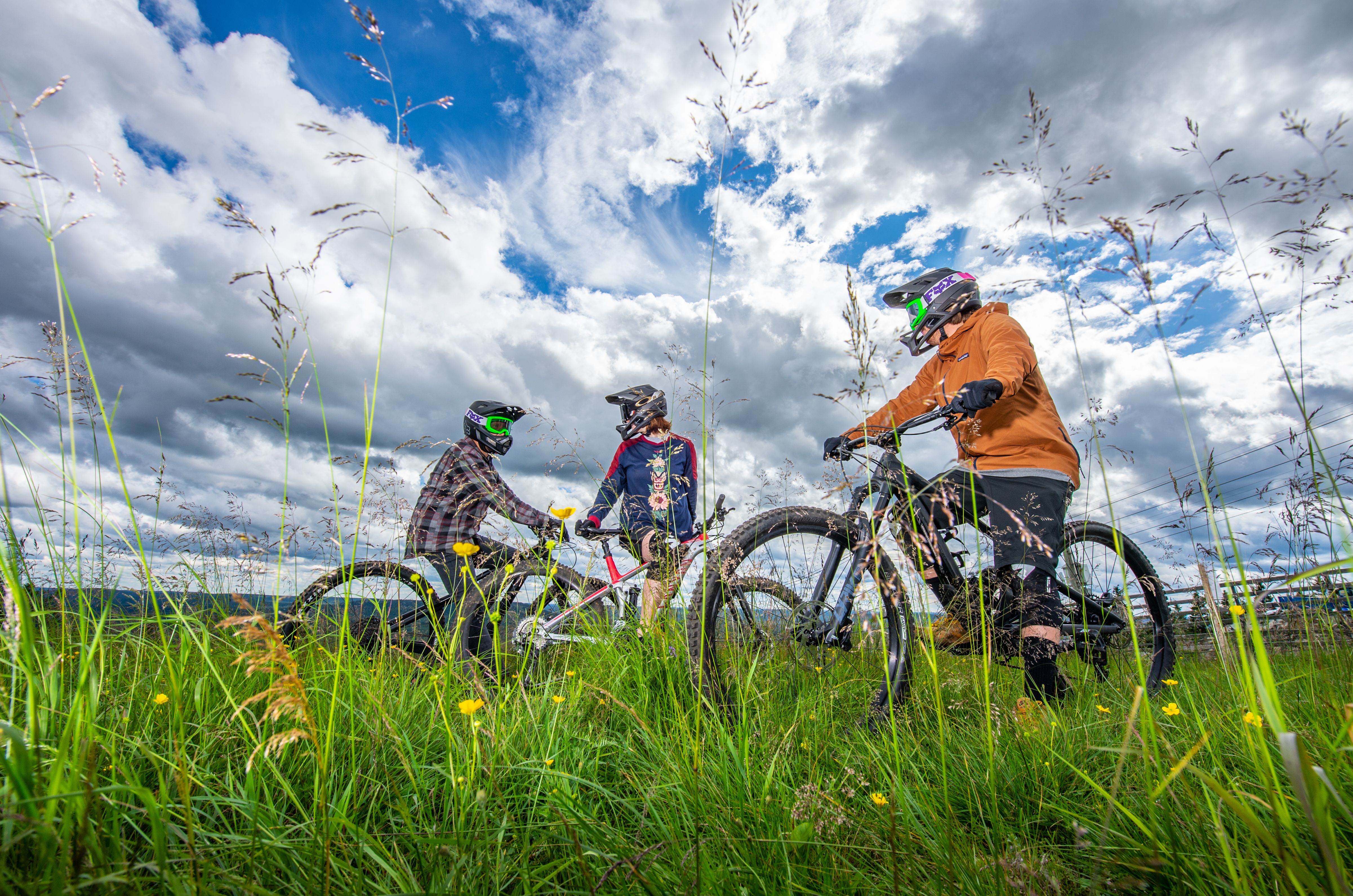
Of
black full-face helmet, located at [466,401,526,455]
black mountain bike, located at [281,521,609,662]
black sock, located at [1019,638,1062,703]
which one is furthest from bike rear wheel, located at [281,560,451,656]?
black sock, located at [1019,638,1062,703]

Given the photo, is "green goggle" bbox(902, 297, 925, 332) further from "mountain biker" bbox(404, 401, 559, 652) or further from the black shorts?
"mountain biker" bbox(404, 401, 559, 652)

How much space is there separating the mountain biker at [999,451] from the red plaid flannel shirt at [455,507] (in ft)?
8.07

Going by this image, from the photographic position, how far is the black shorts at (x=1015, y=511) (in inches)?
108

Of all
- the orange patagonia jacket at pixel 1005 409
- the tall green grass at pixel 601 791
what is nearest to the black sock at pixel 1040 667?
the tall green grass at pixel 601 791

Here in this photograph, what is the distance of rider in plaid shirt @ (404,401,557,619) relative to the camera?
4.11 meters

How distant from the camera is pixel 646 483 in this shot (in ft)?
16.7

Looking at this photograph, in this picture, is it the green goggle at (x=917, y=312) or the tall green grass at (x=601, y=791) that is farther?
the green goggle at (x=917, y=312)

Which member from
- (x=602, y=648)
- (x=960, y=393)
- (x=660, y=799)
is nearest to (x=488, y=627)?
(x=602, y=648)

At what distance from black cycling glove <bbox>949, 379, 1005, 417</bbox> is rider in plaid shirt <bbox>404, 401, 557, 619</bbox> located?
A: 8.93 ft

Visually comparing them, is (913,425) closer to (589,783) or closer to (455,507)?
(589,783)

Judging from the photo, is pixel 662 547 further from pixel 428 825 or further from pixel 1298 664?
pixel 1298 664

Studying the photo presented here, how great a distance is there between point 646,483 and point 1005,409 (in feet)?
9.57

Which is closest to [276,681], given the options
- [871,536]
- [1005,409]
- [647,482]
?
[871,536]

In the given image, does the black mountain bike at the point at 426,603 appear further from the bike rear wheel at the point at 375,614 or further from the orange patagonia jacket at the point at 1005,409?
the orange patagonia jacket at the point at 1005,409
